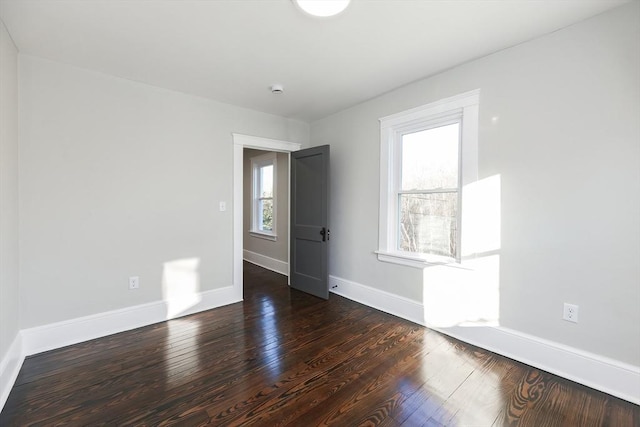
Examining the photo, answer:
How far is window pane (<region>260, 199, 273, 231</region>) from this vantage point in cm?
538

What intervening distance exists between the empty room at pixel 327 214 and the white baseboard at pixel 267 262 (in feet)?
4.23

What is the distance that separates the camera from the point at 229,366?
2.13 metres

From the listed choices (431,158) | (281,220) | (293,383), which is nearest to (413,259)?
(431,158)

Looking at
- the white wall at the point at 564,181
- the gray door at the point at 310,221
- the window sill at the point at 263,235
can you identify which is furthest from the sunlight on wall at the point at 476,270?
the window sill at the point at 263,235

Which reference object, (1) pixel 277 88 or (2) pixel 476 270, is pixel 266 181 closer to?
(1) pixel 277 88

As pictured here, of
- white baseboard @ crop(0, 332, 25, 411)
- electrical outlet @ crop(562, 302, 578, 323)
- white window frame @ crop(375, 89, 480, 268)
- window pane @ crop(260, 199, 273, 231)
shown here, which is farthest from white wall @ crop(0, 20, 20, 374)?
electrical outlet @ crop(562, 302, 578, 323)

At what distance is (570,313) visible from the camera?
1995 mm

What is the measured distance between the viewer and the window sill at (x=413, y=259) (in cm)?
273

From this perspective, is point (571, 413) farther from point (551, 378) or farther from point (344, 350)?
point (344, 350)

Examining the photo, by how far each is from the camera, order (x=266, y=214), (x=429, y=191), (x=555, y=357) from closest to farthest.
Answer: (x=555, y=357)
(x=429, y=191)
(x=266, y=214)

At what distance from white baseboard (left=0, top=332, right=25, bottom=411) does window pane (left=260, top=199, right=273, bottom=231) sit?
354cm

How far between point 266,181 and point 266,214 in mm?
671

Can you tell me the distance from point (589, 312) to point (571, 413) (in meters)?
0.69

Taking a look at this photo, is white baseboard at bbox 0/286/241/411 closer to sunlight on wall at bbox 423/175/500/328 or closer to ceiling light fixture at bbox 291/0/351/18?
sunlight on wall at bbox 423/175/500/328
